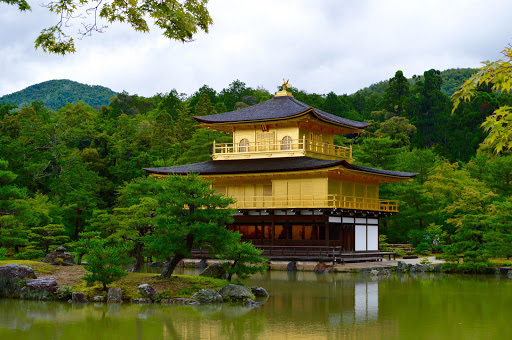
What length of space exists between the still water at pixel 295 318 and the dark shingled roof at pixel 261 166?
12.0 meters

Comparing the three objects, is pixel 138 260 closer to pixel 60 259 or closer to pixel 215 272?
pixel 60 259

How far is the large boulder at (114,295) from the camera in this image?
1688 centimetres

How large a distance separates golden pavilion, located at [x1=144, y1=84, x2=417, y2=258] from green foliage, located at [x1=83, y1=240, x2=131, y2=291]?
14.5 meters

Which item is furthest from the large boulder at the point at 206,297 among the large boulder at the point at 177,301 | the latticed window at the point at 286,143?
the latticed window at the point at 286,143

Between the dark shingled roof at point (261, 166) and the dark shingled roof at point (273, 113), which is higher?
the dark shingled roof at point (273, 113)

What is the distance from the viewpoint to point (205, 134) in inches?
Answer: 1905

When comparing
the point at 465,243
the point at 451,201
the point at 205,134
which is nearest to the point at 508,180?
the point at 451,201

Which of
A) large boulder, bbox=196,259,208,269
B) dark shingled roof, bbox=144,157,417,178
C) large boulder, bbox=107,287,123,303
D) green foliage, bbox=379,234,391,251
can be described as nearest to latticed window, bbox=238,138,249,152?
dark shingled roof, bbox=144,157,417,178

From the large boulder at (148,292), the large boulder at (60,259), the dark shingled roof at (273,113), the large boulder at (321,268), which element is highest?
the dark shingled roof at (273,113)

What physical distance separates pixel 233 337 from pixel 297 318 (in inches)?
111

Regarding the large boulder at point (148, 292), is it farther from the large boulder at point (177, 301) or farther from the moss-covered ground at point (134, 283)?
the large boulder at point (177, 301)

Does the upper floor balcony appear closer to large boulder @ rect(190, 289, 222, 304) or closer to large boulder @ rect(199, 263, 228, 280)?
large boulder @ rect(199, 263, 228, 280)

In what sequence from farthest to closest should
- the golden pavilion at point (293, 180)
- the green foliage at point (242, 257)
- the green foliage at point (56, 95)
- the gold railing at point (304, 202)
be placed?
1. the green foliage at point (56, 95)
2. the golden pavilion at point (293, 180)
3. the gold railing at point (304, 202)
4. the green foliage at point (242, 257)

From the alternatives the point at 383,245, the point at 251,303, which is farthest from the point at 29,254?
the point at 383,245
